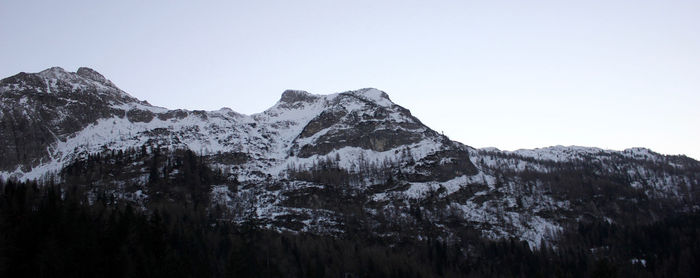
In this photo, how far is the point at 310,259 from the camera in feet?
483

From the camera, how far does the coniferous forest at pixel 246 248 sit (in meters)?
74.8

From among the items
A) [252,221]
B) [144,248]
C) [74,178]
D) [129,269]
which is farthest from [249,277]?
[74,178]

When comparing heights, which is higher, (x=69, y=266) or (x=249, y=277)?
(x=69, y=266)

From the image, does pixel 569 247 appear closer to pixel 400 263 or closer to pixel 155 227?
pixel 400 263

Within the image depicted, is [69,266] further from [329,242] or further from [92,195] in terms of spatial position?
[92,195]

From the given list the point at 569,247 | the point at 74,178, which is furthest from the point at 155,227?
the point at 569,247

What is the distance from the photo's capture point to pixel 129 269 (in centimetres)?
7506

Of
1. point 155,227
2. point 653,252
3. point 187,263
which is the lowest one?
point 653,252

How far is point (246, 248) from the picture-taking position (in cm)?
13588

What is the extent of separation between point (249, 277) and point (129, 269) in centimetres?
4256

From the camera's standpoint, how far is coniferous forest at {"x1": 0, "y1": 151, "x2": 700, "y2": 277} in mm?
74812

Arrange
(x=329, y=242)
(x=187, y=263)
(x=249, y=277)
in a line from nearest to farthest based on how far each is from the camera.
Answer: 1. (x=187, y=263)
2. (x=249, y=277)
3. (x=329, y=242)

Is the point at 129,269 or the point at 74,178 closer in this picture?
the point at 129,269

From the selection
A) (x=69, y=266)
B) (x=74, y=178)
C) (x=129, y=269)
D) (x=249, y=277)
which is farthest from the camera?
(x=74, y=178)
